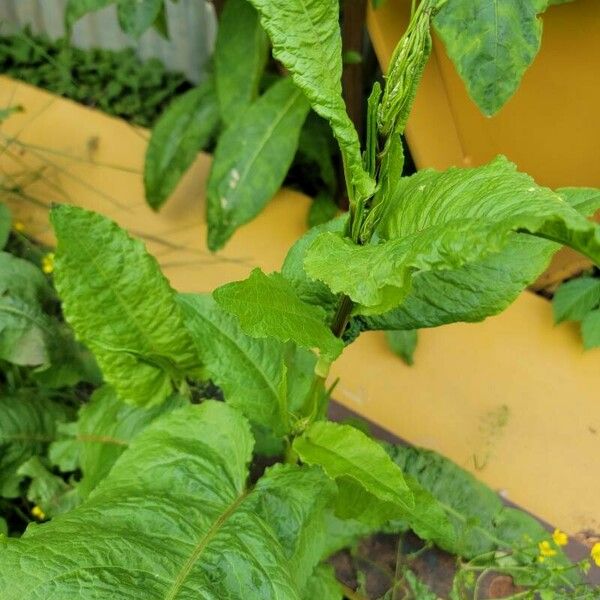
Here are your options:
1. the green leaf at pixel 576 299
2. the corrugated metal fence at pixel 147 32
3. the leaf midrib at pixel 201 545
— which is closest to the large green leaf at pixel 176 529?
the leaf midrib at pixel 201 545

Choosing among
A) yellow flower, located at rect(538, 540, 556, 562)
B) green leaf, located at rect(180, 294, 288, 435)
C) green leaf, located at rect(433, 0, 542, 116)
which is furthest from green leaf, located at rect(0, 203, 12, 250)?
yellow flower, located at rect(538, 540, 556, 562)

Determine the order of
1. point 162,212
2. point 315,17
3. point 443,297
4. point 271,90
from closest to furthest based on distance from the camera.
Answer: point 315,17
point 443,297
point 271,90
point 162,212

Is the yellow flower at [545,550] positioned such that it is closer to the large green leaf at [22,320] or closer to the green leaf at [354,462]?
the green leaf at [354,462]

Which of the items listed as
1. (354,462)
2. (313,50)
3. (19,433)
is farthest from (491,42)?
(19,433)

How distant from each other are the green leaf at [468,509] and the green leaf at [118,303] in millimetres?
441

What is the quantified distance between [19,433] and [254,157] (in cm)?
64

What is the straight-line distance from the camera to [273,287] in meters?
0.73

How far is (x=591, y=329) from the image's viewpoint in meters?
1.44

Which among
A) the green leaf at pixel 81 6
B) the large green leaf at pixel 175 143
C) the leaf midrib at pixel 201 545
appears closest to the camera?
the leaf midrib at pixel 201 545

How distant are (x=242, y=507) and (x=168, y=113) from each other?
1.05 m

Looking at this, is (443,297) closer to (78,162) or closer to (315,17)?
(315,17)

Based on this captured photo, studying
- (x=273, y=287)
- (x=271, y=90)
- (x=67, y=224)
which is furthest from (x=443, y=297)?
(x=271, y=90)

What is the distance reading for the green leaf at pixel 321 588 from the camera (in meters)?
1.03

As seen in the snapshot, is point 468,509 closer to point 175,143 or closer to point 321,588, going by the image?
point 321,588
